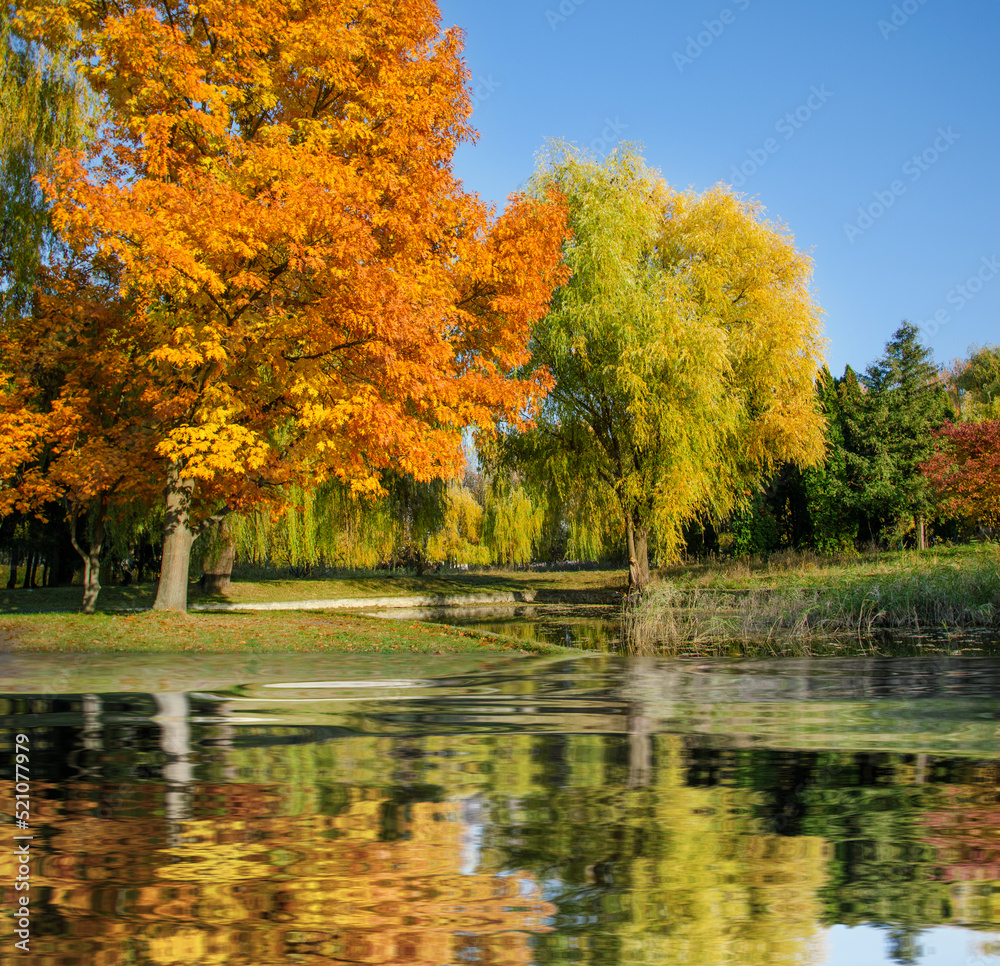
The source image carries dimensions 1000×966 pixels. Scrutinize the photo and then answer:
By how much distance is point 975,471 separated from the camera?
951 inches

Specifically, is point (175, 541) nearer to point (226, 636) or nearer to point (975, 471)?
point (226, 636)

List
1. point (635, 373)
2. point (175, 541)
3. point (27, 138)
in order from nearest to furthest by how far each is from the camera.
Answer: point (175, 541) → point (27, 138) → point (635, 373)

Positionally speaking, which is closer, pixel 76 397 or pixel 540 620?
pixel 76 397

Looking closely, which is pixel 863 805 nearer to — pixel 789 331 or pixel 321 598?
pixel 321 598

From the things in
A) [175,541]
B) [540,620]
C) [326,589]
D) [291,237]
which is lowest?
[540,620]

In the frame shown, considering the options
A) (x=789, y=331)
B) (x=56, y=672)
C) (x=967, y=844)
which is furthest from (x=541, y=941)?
(x=789, y=331)

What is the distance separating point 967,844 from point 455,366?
13.8 meters

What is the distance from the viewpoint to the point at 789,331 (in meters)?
28.9

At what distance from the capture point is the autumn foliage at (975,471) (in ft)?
78.1

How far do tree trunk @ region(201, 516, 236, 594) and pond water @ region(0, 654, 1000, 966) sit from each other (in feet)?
58.9

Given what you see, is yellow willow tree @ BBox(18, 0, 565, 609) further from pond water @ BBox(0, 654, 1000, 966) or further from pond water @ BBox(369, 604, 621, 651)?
pond water @ BBox(0, 654, 1000, 966)

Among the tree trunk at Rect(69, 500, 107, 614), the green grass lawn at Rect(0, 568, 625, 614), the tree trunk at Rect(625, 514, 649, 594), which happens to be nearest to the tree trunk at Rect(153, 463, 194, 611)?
the tree trunk at Rect(69, 500, 107, 614)

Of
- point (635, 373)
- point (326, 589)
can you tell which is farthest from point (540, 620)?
point (326, 589)

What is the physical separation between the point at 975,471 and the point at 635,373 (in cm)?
995
